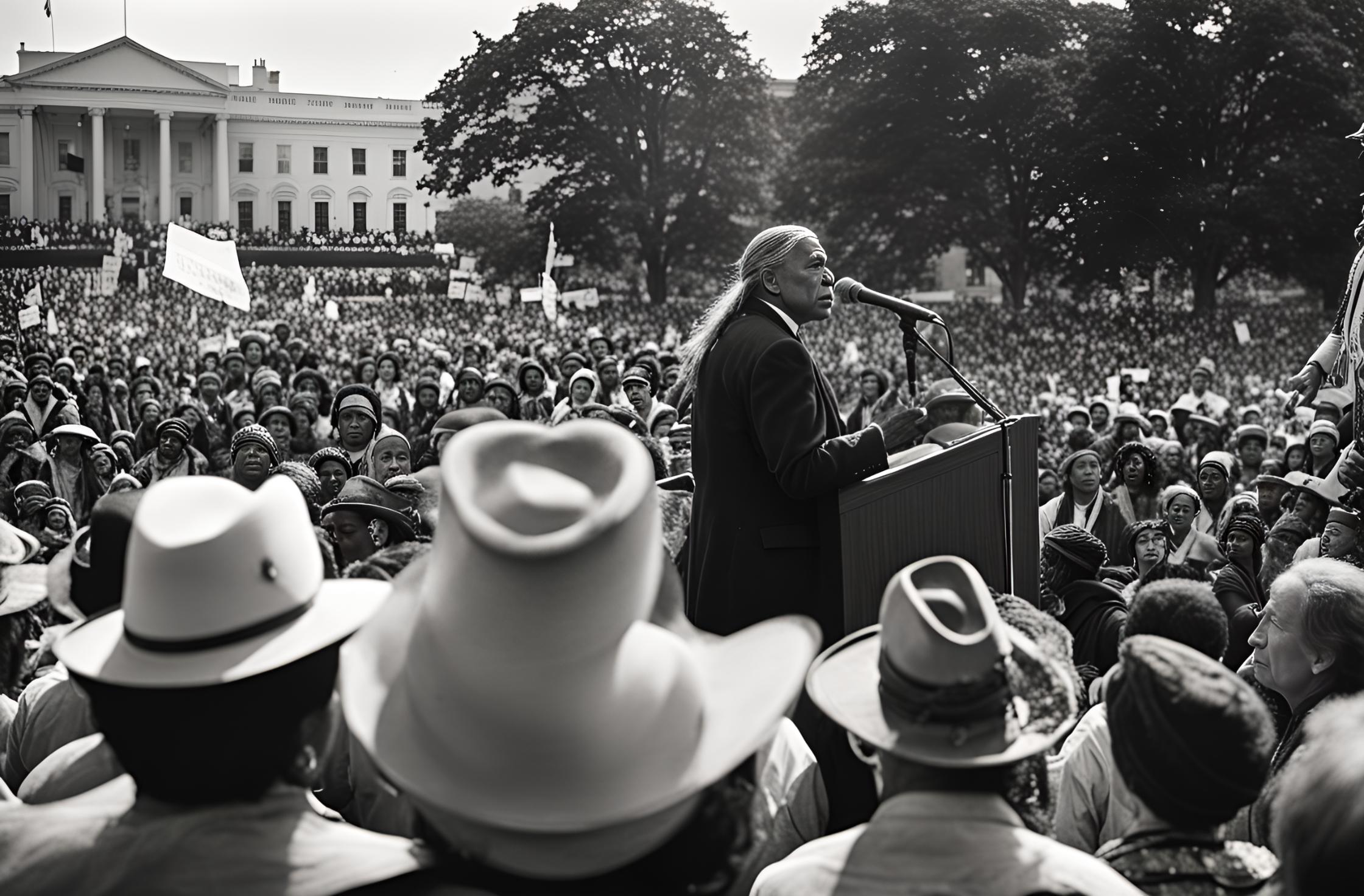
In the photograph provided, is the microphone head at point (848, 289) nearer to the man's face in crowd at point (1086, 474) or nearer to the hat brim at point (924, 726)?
the hat brim at point (924, 726)

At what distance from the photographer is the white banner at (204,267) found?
13727 mm

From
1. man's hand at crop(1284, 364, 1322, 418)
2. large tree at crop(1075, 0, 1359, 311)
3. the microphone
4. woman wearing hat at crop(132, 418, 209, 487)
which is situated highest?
large tree at crop(1075, 0, 1359, 311)

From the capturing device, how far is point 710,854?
1.83m

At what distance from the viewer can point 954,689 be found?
210 centimetres

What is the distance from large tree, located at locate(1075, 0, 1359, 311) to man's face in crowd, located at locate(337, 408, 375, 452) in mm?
15014

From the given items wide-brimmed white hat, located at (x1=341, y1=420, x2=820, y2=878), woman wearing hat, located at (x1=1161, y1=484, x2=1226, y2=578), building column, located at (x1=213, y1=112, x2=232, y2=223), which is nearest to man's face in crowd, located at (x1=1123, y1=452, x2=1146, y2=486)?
woman wearing hat, located at (x1=1161, y1=484, x2=1226, y2=578)

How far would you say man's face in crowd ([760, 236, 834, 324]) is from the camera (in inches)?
174

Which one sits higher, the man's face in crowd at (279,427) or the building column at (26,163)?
the building column at (26,163)

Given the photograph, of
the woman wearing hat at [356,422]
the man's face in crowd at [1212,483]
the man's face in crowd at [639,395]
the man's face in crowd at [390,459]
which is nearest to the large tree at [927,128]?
the man's face in crowd at [639,395]

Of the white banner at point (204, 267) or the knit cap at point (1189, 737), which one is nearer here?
the knit cap at point (1189, 737)

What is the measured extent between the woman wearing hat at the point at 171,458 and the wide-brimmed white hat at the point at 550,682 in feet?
26.4

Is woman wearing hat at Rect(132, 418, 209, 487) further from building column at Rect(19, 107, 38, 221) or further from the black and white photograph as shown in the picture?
building column at Rect(19, 107, 38, 221)

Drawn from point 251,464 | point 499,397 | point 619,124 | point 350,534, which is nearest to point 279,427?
point 251,464

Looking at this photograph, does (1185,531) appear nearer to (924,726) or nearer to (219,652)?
(924,726)
